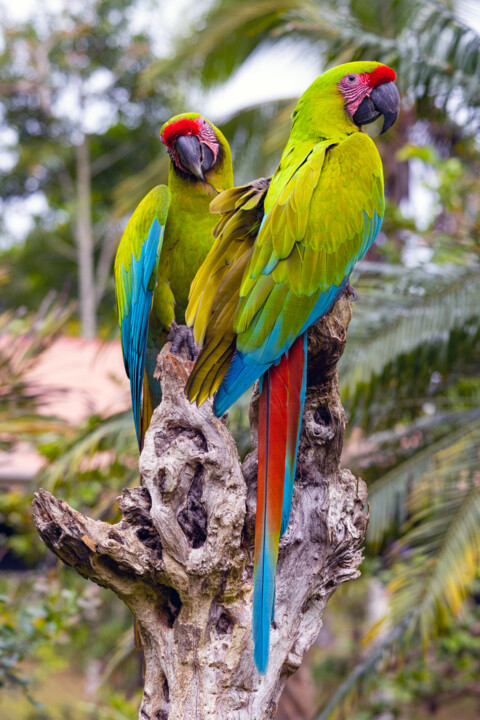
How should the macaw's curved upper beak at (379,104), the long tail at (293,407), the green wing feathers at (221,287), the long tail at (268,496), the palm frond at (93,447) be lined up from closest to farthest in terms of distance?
the long tail at (268,496) < the long tail at (293,407) < the green wing feathers at (221,287) < the macaw's curved upper beak at (379,104) < the palm frond at (93,447)

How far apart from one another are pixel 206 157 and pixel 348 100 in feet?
1.62

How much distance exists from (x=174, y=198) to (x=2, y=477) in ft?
10.9

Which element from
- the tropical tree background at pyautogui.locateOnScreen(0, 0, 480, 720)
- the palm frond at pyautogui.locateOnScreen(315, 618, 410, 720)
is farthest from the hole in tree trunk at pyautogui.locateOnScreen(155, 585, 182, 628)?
the palm frond at pyautogui.locateOnScreen(315, 618, 410, 720)

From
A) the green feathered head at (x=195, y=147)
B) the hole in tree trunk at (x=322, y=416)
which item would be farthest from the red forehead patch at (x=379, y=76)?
the hole in tree trunk at (x=322, y=416)

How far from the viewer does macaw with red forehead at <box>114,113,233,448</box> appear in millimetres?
2145

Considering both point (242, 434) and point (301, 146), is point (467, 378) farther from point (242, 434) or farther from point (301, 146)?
point (301, 146)

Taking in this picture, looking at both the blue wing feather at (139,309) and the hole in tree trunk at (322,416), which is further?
the blue wing feather at (139,309)

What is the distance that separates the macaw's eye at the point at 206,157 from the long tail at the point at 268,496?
36.6 inches

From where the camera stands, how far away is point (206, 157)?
220 centimetres

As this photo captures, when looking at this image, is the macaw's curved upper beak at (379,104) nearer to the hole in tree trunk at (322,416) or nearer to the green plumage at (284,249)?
the green plumage at (284,249)

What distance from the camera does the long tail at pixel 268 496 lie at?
4.25 ft

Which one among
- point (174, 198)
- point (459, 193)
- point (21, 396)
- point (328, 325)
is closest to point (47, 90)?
point (459, 193)

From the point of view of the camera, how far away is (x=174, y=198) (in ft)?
7.38

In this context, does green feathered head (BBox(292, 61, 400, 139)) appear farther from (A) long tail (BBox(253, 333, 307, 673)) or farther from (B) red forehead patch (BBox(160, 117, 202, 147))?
(A) long tail (BBox(253, 333, 307, 673))
